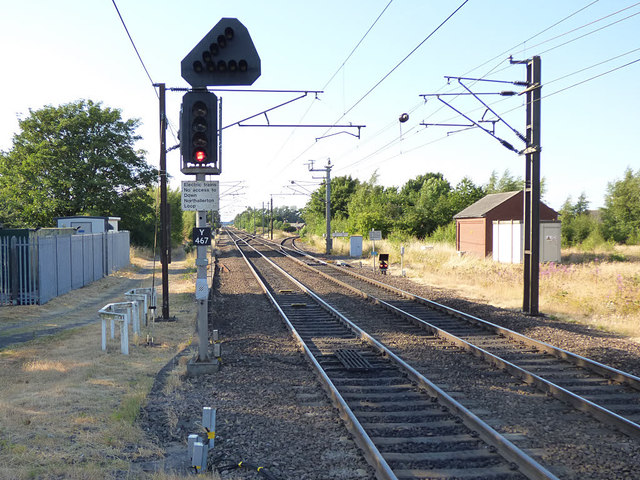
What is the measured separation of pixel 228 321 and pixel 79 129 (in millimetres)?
28170

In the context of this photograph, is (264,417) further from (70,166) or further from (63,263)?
(70,166)

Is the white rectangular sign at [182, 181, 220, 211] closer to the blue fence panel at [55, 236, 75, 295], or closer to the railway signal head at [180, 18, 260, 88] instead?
the railway signal head at [180, 18, 260, 88]

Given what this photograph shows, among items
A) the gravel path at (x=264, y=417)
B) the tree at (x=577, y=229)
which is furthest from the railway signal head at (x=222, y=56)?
the tree at (x=577, y=229)

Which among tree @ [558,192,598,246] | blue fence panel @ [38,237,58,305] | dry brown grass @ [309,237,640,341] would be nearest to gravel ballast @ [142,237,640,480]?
dry brown grass @ [309,237,640,341]

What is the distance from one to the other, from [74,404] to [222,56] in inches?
214

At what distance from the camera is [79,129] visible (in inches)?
1442

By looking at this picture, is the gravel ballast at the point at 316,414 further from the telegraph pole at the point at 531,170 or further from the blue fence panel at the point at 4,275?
the blue fence panel at the point at 4,275

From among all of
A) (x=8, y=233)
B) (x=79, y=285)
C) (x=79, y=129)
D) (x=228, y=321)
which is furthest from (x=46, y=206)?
(x=228, y=321)

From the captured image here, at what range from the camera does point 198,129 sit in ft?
27.7

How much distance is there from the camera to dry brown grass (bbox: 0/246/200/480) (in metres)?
5.36

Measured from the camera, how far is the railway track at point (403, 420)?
514 centimetres

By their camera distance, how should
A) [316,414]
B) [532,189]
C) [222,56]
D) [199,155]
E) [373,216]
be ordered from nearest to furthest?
[316,414], [222,56], [199,155], [532,189], [373,216]

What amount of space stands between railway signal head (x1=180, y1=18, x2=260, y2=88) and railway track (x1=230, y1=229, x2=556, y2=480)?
4850mm

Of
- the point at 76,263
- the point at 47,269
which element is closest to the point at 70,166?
the point at 76,263
